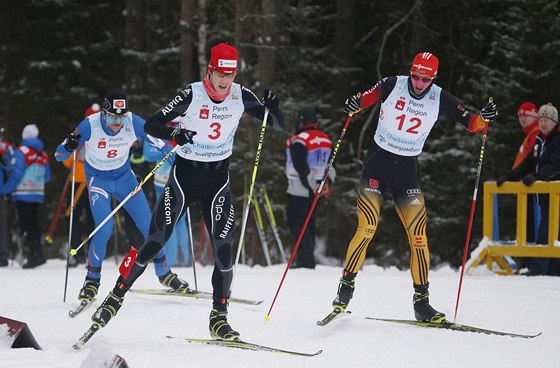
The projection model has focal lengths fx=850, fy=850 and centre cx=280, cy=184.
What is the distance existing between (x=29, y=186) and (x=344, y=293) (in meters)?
6.61

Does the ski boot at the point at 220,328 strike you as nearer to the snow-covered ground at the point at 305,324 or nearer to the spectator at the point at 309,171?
the snow-covered ground at the point at 305,324

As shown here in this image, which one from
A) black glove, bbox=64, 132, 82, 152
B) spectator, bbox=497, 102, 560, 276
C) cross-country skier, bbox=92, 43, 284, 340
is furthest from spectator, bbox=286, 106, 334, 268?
cross-country skier, bbox=92, 43, 284, 340

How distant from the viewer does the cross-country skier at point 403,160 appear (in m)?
6.80

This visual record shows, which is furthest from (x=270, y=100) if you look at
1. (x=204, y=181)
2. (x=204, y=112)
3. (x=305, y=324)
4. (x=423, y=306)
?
(x=423, y=306)

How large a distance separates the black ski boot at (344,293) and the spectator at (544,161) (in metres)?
3.48

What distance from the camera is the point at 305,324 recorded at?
6.96 meters

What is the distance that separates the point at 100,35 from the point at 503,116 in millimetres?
13053

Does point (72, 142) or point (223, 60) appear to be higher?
point (223, 60)

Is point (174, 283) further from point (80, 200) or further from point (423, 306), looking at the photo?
point (80, 200)

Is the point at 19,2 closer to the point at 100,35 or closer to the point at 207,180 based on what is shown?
the point at 100,35

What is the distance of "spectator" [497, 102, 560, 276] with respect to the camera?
31.3ft

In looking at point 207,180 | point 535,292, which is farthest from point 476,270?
point 207,180

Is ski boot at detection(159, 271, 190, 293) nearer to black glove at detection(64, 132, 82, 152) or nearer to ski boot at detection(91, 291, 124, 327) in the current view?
black glove at detection(64, 132, 82, 152)

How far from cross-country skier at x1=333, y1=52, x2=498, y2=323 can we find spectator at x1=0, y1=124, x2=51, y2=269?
6561mm
